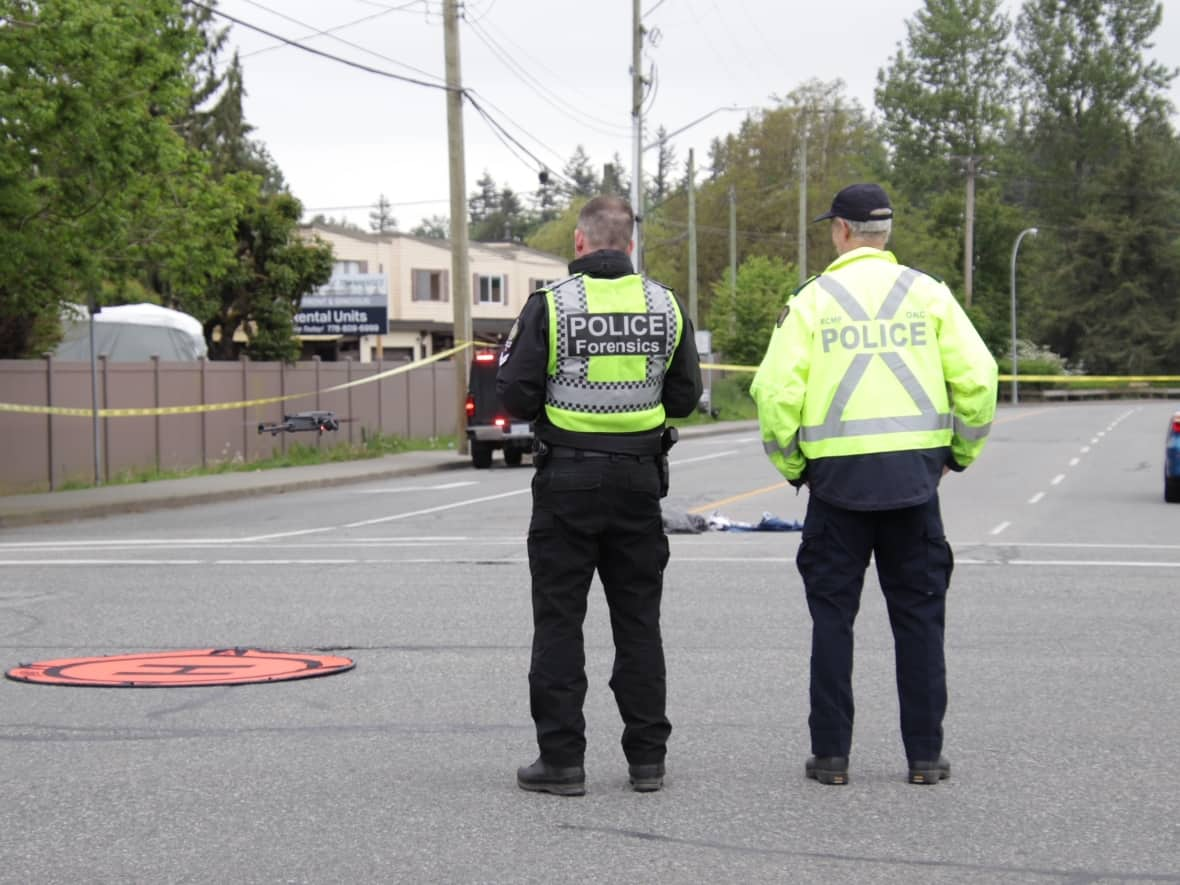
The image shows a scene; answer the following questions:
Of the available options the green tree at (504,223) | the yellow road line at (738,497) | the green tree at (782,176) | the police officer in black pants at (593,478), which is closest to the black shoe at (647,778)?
the police officer in black pants at (593,478)

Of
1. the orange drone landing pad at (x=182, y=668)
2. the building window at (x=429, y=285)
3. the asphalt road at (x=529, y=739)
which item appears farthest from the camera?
the building window at (x=429, y=285)

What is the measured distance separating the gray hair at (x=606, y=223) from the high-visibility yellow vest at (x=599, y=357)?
0.41 feet

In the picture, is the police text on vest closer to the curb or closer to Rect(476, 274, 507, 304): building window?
the curb

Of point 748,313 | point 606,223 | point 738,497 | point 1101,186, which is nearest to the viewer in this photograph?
point 606,223

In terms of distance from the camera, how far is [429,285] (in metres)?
80.9

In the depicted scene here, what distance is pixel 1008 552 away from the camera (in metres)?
14.7

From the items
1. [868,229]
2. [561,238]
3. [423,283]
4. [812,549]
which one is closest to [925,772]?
[812,549]

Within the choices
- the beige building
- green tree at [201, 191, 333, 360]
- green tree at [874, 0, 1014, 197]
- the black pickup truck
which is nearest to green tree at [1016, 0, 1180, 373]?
green tree at [874, 0, 1014, 197]

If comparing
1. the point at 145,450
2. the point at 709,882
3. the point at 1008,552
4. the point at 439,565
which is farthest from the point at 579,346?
the point at 145,450

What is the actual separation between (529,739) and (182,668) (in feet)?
8.26

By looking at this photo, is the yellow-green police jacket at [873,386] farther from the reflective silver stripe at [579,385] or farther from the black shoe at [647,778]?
the black shoe at [647,778]

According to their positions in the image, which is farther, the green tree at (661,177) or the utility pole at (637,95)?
the green tree at (661,177)

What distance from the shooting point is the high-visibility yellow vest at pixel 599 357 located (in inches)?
238

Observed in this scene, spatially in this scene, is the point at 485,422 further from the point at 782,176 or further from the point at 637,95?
the point at 782,176
